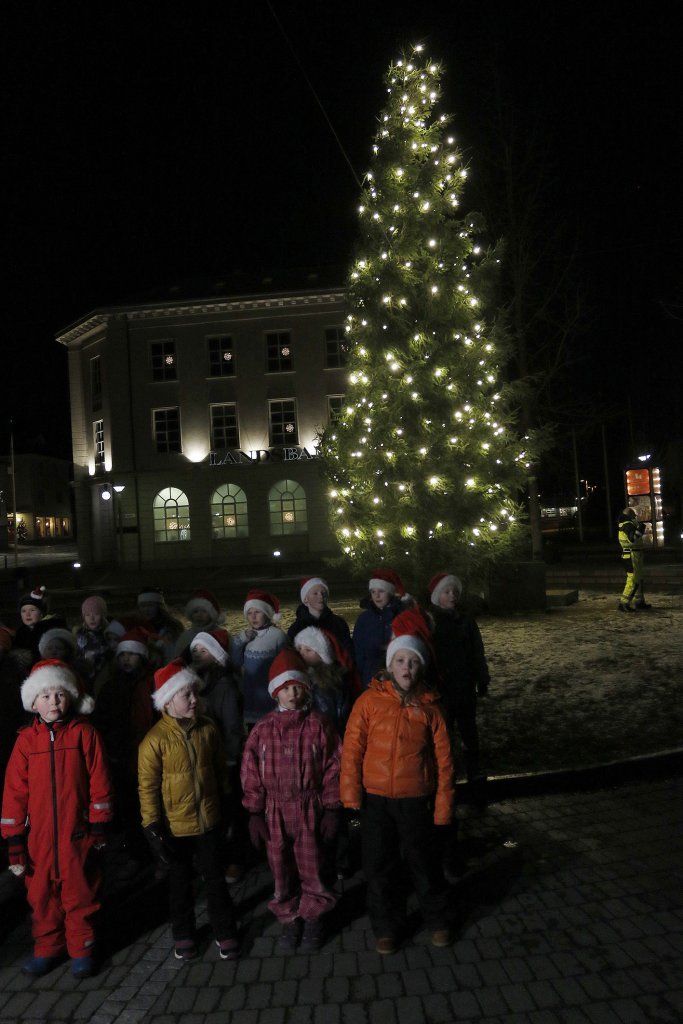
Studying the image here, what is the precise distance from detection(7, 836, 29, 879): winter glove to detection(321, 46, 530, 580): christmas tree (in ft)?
34.0

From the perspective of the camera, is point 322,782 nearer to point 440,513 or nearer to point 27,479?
point 440,513

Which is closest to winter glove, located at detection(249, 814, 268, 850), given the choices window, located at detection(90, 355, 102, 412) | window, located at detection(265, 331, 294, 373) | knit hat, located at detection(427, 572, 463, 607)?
knit hat, located at detection(427, 572, 463, 607)

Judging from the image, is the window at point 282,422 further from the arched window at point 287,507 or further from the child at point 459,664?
the child at point 459,664

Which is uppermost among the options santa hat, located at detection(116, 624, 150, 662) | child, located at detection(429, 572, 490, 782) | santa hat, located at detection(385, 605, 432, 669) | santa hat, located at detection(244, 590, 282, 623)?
santa hat, located at detection(244, 590, 282, 623)

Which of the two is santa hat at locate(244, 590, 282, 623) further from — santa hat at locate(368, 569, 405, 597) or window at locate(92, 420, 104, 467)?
window at locate(92, 420, 104, 467)

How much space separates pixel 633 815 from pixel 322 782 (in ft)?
9.30

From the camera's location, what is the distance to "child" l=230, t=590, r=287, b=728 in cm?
560

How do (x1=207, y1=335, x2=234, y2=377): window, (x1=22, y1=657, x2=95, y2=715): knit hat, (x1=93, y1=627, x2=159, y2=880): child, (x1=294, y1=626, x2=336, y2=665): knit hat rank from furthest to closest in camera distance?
(x1=207, y1=335, x2=234, y2=377): window → (x1=93, y1=627, x2=159, y2=880): child → (x1=294, y1=626, x2=336, y2=665): knit hat → (x1=22, y1=657, x2=95, y2=715): knit hat

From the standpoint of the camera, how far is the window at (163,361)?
37.0m

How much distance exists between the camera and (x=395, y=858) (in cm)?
416

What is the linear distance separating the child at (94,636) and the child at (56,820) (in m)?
2.25

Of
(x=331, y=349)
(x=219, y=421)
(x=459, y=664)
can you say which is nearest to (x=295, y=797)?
(x=459, y=664)

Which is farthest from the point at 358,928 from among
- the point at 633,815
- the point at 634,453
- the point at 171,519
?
the point at 634,453

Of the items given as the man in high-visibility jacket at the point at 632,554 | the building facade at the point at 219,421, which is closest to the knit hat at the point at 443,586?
the man in high-visibility jacket at the point at 632,554
